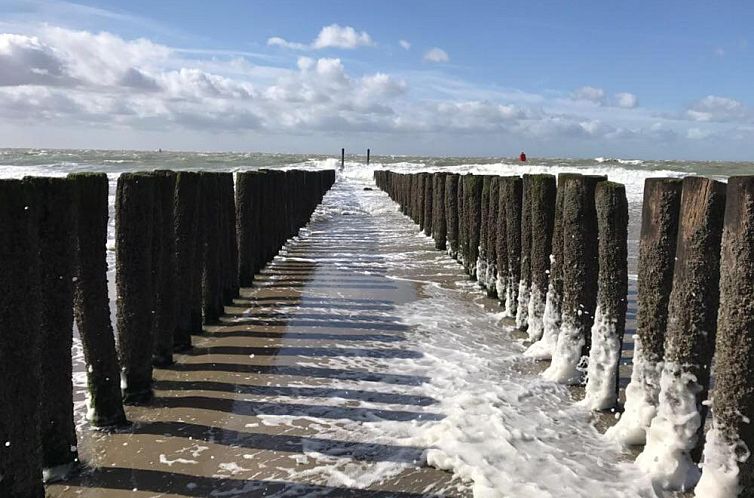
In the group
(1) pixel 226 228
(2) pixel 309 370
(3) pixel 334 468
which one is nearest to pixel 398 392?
(2) pixel 309 370

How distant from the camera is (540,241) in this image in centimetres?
644

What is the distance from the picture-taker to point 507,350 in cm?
638

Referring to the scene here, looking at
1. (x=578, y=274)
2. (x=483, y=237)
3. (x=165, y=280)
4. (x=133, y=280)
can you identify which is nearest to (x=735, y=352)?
(x=578, y=274)

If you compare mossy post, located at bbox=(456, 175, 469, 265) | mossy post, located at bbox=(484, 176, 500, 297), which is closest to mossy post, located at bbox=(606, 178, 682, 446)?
mossy post, located at bbox=(484, 176, 500, 297)

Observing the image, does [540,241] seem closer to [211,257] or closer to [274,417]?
[274,417]

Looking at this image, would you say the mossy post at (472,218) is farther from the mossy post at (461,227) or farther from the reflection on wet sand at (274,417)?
the reflection on wet sand at (274,417)

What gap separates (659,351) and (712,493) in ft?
3.19

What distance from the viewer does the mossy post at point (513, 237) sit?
7.44 m

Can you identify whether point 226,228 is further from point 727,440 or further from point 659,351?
point 727,440

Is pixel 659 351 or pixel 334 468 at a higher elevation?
pixel 659 351

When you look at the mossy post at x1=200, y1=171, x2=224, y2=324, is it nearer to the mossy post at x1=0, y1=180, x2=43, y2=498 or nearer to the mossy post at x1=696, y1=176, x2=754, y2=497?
the mossy post at x1=0, y1=180, x2=43, y2=498

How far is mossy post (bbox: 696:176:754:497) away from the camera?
3.15 meters

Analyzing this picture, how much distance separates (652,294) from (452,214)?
8.38 m

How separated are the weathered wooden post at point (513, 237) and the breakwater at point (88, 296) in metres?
3.21
